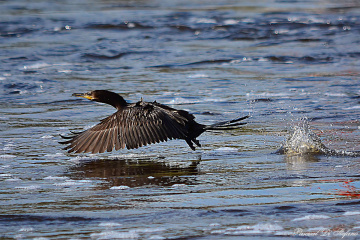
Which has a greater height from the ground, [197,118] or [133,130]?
[133,130]

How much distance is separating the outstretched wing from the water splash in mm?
1126

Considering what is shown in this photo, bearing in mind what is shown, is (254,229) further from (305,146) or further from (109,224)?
(305,146)

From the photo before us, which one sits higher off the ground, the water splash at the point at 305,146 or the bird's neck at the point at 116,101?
the bird's neck at the point at 116,101

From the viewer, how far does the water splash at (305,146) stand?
23.3 feet

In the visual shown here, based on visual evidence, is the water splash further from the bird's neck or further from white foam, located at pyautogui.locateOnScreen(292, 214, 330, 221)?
white foam, located at pyautogui.locateOnScreen(292, 214, 330, 221)

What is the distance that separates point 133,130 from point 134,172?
0.64 metres

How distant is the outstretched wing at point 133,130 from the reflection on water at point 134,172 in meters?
0.18

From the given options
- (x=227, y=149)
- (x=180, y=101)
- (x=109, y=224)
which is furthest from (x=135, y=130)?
(x=180, y=101)

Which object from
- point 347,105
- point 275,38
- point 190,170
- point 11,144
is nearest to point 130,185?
point 190,170

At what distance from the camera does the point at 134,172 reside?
657cm

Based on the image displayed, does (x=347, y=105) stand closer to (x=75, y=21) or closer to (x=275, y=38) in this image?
(x=275, y=38)

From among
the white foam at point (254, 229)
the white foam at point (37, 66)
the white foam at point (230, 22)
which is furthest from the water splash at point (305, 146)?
the white foam at point (230, 22)

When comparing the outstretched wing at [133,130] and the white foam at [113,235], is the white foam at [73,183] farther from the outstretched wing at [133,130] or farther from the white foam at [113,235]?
the white foam at [113,235]

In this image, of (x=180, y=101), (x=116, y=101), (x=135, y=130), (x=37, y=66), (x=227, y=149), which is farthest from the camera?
(x=37, y=66)
